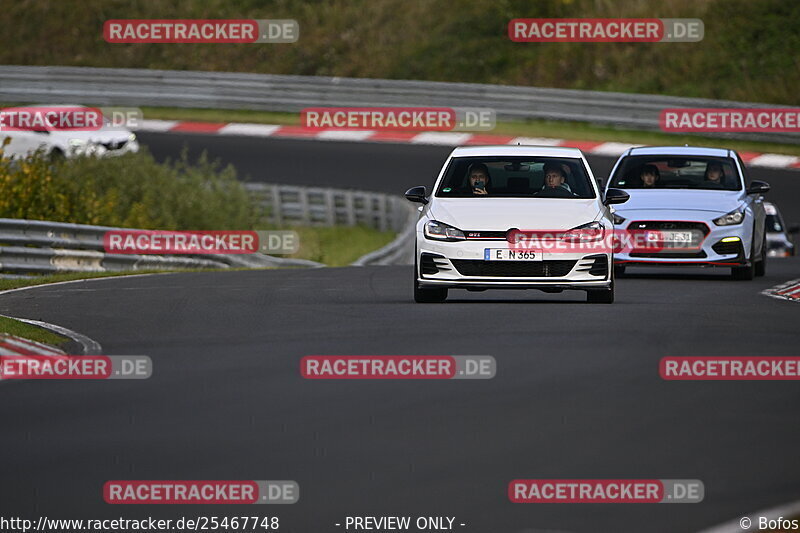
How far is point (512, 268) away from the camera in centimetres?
1430

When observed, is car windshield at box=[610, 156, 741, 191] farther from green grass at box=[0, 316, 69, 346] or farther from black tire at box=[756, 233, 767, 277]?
green grass at box=[0, 316, 69, 346]

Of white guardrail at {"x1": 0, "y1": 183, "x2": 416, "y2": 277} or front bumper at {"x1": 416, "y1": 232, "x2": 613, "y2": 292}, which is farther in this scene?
white guardrail at {"x1": 0, "y1": 183, "x2": 416, "y2": 277}

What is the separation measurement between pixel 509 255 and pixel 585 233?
30.2 inches

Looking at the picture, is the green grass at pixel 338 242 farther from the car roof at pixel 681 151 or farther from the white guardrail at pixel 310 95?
the car roof at pixel 681 151

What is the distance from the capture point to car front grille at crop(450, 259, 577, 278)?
14297 mm

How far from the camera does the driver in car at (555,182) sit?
15.2 m

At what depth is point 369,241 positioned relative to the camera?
1242 inches

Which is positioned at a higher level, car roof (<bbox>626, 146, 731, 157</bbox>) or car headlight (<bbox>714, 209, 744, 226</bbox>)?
car roof (<bbox>626, 146, 731, 157</bbox>)

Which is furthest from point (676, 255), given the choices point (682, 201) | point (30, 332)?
point (30, 332)

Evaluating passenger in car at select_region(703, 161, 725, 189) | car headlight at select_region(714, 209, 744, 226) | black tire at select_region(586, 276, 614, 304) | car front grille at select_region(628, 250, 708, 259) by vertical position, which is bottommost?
black tire at select_region(586, 276, 614, 304)

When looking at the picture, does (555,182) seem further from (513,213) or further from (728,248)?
(728,248)

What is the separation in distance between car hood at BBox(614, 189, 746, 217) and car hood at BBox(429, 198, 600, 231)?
349 centimetres

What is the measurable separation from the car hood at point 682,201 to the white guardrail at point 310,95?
51.4 ft

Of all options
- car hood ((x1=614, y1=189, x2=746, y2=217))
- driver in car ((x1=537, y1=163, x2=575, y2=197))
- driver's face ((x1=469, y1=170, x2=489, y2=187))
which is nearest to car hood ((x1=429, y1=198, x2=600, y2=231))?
driver in car ((x1=537, y1=163, x2=575, y2=197))
